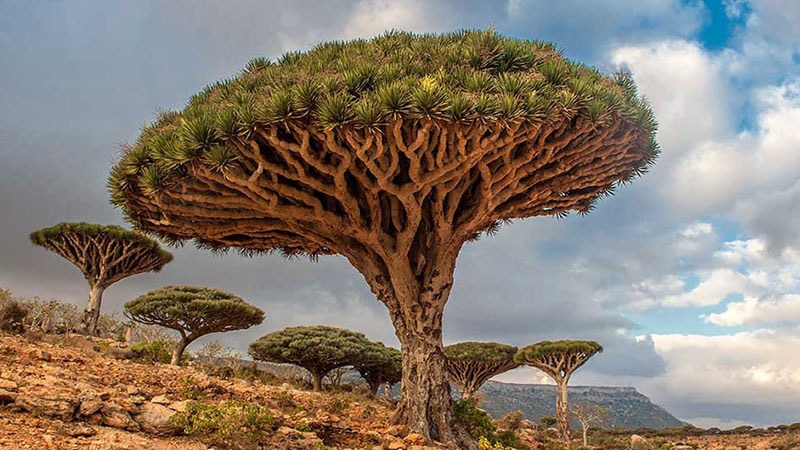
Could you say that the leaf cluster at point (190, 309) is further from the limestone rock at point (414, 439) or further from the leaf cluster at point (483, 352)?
the limestone rock at point (414, 439)

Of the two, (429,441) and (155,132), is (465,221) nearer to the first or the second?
(429,441)

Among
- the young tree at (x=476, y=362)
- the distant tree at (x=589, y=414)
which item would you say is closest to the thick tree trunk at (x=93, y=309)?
the young tree at (x=476, y=362)

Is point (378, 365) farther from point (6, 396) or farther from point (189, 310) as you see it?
point (6, 396)

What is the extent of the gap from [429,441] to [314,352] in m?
22.1

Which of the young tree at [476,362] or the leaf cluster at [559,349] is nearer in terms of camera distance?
the leaf cluster at [559,349]

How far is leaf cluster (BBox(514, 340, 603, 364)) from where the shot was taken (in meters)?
31.7

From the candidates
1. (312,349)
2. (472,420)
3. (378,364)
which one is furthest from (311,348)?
(472,420)

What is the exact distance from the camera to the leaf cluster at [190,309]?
82.5 ft

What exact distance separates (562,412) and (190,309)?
1952cm

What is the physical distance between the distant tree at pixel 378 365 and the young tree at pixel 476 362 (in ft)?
10.6

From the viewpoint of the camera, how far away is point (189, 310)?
82.6 feet

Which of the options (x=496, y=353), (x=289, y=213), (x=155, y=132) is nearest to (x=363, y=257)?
(x=289, y=213)

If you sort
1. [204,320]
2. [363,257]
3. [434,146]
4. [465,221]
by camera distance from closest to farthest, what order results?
[434,146] → [465,221] → [363,257] → [204,320]

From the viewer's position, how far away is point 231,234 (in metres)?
11.5
